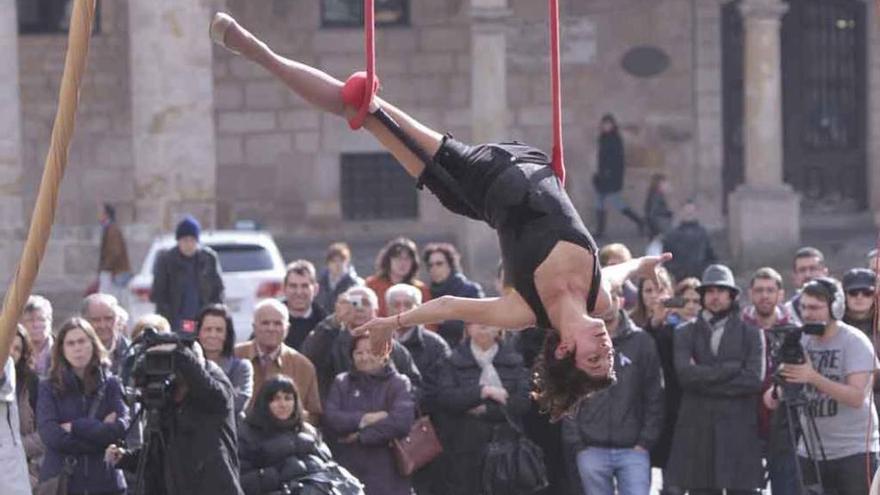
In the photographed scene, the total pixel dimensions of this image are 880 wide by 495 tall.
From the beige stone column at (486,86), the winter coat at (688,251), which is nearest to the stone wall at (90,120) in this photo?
the beige stone column at (486,86)

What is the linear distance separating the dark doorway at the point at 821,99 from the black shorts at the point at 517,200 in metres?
19.4

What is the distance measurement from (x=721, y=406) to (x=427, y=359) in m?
1.70

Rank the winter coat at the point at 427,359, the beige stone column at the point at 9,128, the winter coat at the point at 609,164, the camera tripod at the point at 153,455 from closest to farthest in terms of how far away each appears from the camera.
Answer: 1. the camera tripod at the point at 153,455
2. the winter coat at the point at 427,359
3. the beige stone column at the point at 9,128
4. the winter coat at the point at 609,164

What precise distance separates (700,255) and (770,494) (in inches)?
277

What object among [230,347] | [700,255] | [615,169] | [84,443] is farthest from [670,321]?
[615,169]

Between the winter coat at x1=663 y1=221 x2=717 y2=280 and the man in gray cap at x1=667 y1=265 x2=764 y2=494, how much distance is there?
24.4 ft

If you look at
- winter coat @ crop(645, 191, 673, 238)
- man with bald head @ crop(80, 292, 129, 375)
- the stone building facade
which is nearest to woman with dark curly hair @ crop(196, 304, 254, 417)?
man with bald head @ crop(80, 292, 129, 375)

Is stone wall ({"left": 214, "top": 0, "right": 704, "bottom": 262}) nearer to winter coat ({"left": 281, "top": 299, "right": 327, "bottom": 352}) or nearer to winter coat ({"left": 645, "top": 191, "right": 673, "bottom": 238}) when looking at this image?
winter coat ({"left": 645, "top": 191, "right": 673, "bottom": 238})

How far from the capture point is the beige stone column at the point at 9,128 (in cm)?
2400

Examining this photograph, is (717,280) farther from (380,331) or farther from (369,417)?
(380,331)

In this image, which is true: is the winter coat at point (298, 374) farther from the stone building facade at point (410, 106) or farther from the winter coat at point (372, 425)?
the stone building facade at point (410, 106)

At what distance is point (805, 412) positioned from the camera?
12.6m

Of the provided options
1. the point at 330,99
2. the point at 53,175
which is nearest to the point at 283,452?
the point at 330,99

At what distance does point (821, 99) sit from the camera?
1121 inches
